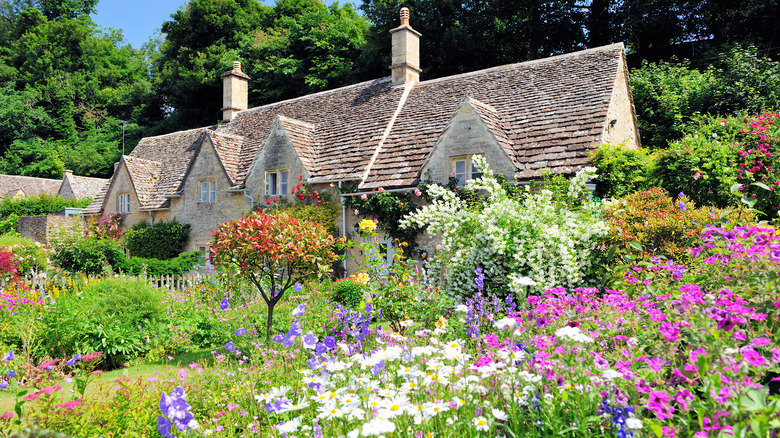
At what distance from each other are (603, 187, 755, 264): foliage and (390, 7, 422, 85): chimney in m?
13.0

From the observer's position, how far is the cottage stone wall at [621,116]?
1351 cm

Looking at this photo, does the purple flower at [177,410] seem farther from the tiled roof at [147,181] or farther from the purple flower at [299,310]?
the tiled roof at [147,181]

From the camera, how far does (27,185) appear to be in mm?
44469

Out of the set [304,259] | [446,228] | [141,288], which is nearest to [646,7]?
[446,228]

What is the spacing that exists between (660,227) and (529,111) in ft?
25.9

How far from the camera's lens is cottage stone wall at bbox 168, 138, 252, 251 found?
64.3 ft

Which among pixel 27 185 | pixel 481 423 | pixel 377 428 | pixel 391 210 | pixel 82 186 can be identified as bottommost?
pixel 481 423

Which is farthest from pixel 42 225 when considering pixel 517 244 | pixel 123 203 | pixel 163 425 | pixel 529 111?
pixel 163 425

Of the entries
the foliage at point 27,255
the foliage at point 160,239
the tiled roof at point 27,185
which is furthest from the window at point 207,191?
the tiled roof at point 27,185

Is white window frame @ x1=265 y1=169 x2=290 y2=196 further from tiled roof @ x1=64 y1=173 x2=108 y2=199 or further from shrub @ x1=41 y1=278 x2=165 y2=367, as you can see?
tiled roof @ x1=64 y1=173 x2=108 y2=199

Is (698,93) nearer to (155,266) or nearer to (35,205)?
(155,266)

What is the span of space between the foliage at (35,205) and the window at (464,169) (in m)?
35.2

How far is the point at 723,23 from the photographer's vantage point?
24.8 m

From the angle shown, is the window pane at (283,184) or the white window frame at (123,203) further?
the white window frame at (123,203)
